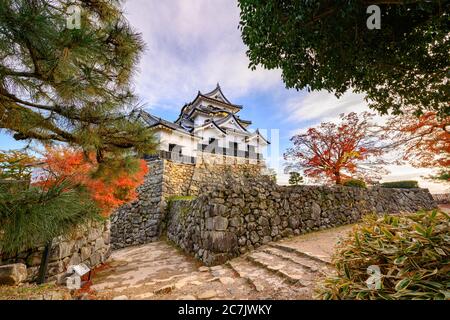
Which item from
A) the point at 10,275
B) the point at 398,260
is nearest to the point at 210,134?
the point at 10,275

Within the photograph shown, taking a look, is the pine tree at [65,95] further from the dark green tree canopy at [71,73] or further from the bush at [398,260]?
the bush at [398,260]

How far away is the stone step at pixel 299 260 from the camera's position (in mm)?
3119

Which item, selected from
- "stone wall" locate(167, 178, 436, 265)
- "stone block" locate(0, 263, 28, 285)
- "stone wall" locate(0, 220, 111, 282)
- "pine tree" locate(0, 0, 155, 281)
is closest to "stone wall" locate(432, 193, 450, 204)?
"stone wall" locate(167, 178, 436, 265)

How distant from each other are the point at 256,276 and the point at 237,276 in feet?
1.43

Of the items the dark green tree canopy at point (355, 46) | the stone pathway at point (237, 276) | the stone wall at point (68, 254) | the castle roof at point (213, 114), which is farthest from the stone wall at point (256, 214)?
the castle roof at point (213, 114)

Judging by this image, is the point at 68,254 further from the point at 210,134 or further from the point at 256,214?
the point at 210,134

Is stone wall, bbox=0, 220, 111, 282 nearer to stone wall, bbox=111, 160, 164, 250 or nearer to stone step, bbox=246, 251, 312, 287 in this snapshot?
stone step, bbox=246, 251, 312, 287

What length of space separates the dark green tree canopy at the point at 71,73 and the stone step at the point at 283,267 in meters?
2.90

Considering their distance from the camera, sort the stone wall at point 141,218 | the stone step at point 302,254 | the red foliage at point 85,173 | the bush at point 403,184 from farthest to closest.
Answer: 1. the bush at point 403,184
2. the stone wall at point 141,218
3. the stone step at point 302,254
4. the red foliage at point 85,173

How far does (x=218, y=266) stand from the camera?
173 inches

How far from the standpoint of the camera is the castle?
1448 centimetres

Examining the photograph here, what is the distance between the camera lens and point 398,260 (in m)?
1.37

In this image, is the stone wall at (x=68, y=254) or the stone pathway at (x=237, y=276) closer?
the stone pathway at (x=237, y=276)

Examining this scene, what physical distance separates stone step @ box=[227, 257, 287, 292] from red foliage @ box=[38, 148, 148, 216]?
2.57m
